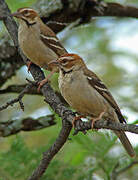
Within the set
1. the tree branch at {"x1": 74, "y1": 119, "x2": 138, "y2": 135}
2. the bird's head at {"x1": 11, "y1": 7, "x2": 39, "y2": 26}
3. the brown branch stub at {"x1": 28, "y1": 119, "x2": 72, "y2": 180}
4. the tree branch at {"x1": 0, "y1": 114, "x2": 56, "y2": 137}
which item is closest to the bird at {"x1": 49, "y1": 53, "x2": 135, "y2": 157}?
the tree branch at {"x1": 0, "y1": 114, "x2": 56, "y2": 137}

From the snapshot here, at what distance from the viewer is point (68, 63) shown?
17.2 feet

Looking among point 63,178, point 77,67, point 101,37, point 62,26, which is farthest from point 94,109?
point 101,37

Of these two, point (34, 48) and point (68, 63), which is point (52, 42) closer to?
point (34, 48)

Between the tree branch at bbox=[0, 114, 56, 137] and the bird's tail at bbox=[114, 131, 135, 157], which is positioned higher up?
the tree branch at bbox=[0, 114, 56, 137]

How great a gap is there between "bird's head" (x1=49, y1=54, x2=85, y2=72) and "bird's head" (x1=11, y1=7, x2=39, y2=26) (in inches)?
43.2

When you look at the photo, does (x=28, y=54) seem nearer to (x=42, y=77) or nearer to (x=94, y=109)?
(x=42, y=77)

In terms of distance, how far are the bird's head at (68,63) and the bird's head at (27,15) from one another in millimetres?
1098

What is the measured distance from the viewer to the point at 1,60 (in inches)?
244

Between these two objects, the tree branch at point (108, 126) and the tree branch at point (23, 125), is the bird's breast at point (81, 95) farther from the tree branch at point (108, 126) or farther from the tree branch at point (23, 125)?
the tree branch at point (108, 126)

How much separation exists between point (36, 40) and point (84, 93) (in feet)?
4.84

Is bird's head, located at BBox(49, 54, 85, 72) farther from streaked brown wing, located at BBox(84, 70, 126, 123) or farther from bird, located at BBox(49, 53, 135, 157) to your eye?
streaked brown wing, located at BBox(84, 70, 126, 123)

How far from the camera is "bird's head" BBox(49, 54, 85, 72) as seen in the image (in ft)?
17.2

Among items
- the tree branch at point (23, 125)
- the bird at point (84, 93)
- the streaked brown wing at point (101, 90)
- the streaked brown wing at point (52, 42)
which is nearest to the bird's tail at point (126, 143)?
the bird at point (84, 93)

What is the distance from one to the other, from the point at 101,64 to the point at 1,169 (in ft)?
18.0
